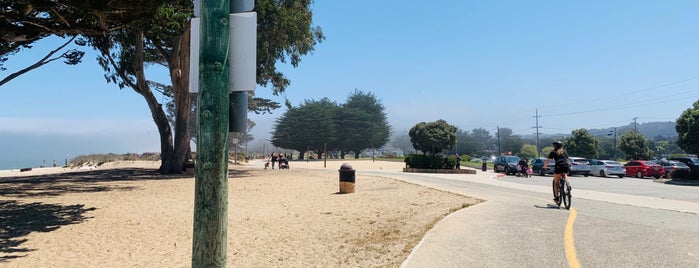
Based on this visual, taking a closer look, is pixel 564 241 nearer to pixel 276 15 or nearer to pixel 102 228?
pixel 102 228

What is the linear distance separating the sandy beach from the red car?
25.8 m

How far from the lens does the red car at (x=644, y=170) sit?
31578mm

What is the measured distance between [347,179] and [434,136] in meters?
25.8

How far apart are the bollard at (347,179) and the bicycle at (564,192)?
24.0 feet

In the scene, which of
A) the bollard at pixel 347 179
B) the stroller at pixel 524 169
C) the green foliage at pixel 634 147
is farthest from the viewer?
the green foliage at pixel 634 147

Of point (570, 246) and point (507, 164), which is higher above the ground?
point (507, 164)

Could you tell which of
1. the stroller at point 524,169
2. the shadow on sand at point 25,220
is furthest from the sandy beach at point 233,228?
the stroller at point 524,169

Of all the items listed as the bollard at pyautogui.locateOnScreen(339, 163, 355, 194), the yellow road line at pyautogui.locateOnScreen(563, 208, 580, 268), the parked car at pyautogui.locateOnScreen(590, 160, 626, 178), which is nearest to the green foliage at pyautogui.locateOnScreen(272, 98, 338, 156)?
the parked car at pyautogui.locateOnScreen(590, 160, 626, 178)

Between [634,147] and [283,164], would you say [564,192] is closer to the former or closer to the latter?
[283,164]

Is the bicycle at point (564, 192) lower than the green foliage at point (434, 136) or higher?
lower

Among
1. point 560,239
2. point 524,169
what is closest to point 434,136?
point 524,169

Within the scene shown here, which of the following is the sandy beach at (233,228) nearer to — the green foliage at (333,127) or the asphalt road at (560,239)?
the asphalt road at (560,239)

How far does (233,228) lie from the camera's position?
364 inches

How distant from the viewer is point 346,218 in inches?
401
